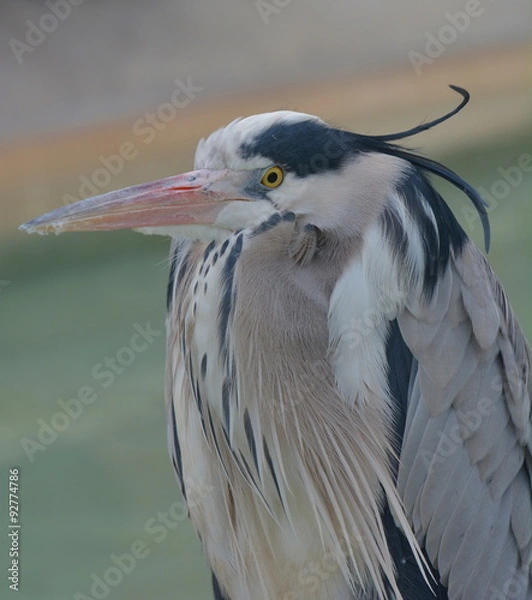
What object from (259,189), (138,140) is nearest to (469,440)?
(259,189)

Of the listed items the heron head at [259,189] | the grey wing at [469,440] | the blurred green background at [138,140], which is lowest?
the blurred green background at [138,140]

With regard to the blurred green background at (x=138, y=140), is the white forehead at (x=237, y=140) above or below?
above

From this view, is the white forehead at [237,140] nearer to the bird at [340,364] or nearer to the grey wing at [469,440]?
the bird at [340,364]

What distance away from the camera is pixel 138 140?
3820 mm

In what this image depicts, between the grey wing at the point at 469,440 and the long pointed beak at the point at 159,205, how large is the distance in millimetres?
265

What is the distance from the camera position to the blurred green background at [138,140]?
10.3 ft

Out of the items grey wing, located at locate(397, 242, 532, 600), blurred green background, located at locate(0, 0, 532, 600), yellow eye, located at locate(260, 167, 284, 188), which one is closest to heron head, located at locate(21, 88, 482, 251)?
yellow eye, located at locate(260, 167, 284, 188)

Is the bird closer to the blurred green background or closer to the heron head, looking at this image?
the heron head

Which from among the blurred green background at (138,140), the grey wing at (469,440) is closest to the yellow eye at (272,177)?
the grey wing at (469,440)

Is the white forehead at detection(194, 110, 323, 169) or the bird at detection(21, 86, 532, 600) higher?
the white forehead at detection(194, 110, 323, 169)

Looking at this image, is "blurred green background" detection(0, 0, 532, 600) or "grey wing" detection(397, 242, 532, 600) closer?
"grey wing" detection(397, 242, 532, 600)

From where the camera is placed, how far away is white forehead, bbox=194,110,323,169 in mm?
1190

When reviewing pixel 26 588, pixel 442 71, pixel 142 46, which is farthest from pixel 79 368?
pixel 442 71

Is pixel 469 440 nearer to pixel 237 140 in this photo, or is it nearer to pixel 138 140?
pixel 237 140
